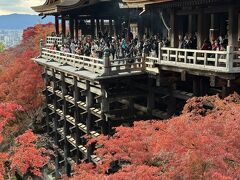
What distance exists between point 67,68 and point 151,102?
6265 millimetres

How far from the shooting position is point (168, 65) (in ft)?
55.4

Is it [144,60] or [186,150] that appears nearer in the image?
[186,150]

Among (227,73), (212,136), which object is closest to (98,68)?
(227,73)

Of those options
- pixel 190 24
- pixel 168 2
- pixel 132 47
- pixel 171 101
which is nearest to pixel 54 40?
pixel 132 47

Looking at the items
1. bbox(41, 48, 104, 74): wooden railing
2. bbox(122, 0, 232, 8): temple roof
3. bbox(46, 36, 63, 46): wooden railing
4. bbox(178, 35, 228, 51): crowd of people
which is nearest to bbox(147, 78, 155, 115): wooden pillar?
bbox(41, 48, 104, 74): wooden railing

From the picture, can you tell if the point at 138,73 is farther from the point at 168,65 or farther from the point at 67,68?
the point at 67,68

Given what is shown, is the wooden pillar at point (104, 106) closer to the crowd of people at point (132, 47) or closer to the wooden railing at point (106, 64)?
the wooden railing at point (106, 64)

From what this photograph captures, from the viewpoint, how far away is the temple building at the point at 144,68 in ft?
50.1

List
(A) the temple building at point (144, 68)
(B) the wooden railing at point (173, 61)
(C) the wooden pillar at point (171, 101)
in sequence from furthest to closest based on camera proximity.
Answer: (C) the wooden pillar at point (171, 101)
(A) the temple building at point (144, 68)
(B) the wooden railing at point (173, 61)

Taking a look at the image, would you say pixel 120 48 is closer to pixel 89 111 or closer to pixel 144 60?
pixel 144 60

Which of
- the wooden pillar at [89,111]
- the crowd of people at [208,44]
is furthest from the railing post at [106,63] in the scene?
the wooden pillar at [89,111]

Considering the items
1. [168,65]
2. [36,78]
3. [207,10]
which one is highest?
[207,10]

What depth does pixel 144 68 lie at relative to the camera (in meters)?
18.8

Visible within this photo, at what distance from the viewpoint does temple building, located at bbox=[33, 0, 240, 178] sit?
15283mm
